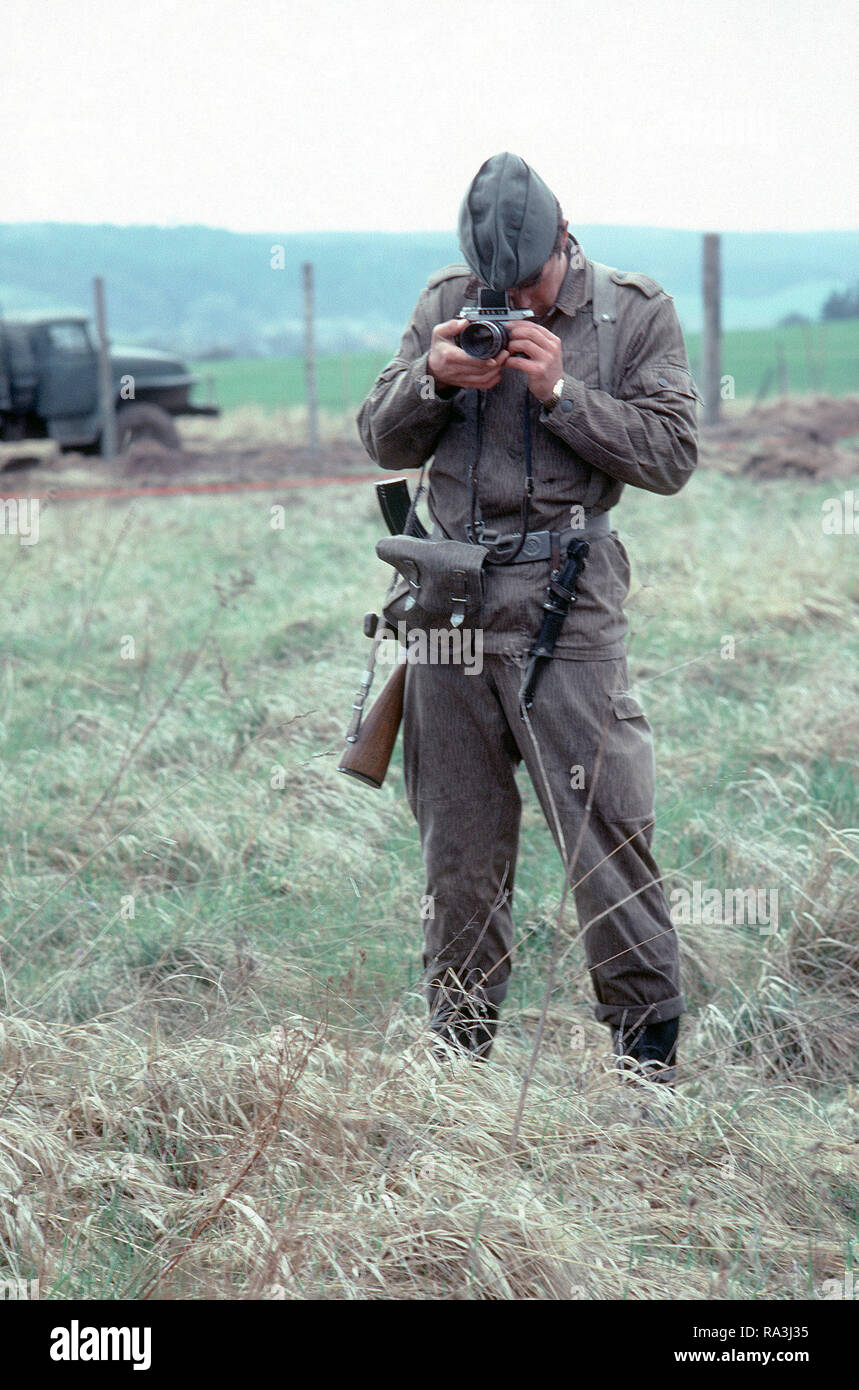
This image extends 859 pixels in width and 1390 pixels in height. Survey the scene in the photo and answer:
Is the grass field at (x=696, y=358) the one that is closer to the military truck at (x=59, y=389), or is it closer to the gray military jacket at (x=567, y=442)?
the military truck at (x=59, y=389)

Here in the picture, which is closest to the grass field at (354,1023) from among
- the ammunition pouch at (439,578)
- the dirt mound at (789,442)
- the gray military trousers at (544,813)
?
the gray military trousers at (544,813)

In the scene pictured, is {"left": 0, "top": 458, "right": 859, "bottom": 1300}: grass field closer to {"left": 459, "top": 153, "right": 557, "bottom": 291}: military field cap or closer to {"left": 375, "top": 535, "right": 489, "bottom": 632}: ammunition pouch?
{"left": 375, "top": 535, "right": 489, "bottom": 632}: ammunition pouch

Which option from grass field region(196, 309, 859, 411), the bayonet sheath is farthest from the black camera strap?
grass field region(196, 309, 859, 411)

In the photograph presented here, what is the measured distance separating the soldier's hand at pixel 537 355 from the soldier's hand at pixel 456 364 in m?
0.02

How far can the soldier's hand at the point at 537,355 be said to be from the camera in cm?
247

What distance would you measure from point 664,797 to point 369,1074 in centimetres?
195

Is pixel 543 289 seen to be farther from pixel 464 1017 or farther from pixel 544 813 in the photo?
pixel 464 1017

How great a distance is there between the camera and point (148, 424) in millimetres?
16469

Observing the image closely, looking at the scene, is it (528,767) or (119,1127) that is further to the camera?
(528,767)

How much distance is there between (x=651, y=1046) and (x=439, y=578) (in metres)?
1.11

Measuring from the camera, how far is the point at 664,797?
4270 millimetres

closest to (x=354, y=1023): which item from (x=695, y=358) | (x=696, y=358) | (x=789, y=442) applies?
(x=789, y=442)

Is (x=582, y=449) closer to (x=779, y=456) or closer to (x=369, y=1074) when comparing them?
(x=369, y=1074)
